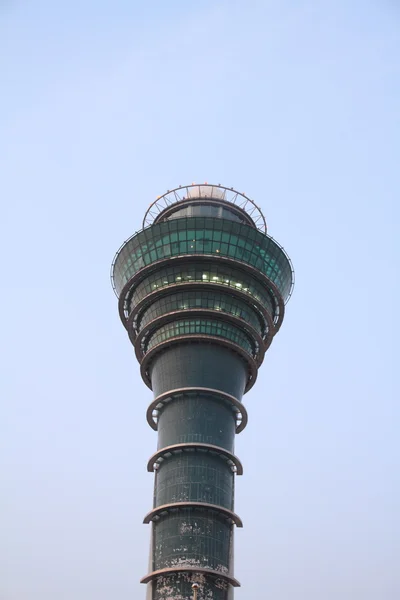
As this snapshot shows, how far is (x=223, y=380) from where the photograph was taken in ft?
341

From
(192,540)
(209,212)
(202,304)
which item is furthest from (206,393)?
(209,212)

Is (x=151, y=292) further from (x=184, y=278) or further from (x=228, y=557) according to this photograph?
(x=228, y=557)

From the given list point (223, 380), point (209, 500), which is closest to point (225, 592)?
point (209, 500)

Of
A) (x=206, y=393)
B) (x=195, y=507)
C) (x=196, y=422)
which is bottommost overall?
(x=195, y=507)

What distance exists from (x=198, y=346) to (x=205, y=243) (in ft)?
53.9

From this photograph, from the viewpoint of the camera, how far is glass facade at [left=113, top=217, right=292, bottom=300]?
109 m

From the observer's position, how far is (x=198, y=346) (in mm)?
106188

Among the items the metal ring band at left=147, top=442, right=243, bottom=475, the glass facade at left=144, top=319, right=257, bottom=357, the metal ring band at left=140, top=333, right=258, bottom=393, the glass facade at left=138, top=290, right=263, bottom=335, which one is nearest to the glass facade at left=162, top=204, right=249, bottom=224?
the glass facade at left=138, top=290, right=263, bottom=335

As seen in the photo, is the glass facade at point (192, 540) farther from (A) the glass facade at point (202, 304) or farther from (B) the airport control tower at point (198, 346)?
(A) the glass facade at point (202, 304)

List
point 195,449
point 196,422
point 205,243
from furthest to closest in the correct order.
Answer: point 205,243 → point 196,422 → point 195,449

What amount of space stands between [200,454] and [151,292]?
88.0 ft

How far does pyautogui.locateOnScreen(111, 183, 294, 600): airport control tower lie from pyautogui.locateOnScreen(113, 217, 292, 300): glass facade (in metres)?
0.16

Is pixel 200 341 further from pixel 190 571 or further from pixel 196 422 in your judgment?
pixel 190 571

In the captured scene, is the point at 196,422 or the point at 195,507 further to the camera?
the point at 196,422
